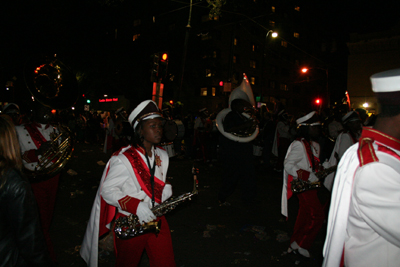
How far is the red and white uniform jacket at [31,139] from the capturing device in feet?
12.0

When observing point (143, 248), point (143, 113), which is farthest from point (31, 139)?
point (143, 248)

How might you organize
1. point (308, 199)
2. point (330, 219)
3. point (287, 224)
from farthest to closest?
1. point (287, 224)
2. point (308, 199)
3. point (330, 219)

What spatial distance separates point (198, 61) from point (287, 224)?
2468 cm

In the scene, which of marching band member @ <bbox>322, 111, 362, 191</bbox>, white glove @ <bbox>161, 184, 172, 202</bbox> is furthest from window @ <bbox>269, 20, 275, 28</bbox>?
white glove @ <bbox>161, 184, 172, 202</bbox>

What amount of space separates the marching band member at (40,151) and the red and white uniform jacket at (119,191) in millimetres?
1340

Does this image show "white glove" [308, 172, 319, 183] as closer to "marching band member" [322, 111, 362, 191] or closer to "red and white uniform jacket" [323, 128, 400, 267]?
"marching band member" [322, 111, 362, 191]

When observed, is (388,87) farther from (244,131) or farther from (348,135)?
(244,131)

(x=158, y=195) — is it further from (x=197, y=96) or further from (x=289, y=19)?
(x=289, y=19)

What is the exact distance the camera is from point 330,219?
167 cm

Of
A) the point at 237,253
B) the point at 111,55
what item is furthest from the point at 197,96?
the point at 237,253

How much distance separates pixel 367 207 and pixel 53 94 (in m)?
4.56

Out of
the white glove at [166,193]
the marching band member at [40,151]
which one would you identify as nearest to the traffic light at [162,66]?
the marching band member at [40,151]

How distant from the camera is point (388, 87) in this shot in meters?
1.44

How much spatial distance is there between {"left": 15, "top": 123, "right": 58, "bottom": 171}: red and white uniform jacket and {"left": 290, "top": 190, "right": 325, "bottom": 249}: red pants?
12.6ft
